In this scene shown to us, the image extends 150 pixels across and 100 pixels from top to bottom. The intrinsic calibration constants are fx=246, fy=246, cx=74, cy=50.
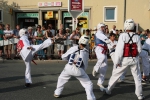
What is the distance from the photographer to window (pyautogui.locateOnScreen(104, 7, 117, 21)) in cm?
2120

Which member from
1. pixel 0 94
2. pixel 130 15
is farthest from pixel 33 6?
pixel 0 94

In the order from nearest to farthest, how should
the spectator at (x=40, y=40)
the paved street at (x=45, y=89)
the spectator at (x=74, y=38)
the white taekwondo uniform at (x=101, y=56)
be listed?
the paved street at (x=45, y=89) → the white taekwondo uniform at (x=101, y=56) → the spectator at (x=74, y=38) → the spectator at (x=40, y=40)

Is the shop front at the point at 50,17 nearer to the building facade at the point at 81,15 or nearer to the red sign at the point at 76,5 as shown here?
the building facade at the point at 81,15

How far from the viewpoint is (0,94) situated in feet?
23.2

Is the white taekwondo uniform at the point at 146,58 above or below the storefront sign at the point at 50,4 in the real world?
below

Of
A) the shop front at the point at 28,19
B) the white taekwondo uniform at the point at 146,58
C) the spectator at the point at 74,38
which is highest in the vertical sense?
the shop front at the point at 28,19

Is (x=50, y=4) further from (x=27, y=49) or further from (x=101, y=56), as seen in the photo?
(x=101, y=56)

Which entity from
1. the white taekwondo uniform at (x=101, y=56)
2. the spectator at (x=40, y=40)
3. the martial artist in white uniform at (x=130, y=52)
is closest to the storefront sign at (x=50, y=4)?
the spectator at (x=40, y=40)

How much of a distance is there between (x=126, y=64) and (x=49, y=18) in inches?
670

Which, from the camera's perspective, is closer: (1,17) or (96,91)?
(96,91)

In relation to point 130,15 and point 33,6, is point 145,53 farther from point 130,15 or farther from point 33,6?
point 33,6

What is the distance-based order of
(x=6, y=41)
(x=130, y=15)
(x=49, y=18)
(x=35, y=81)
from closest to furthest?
(x=35, y=81) → (x=6, y=41) → (x=130, y=15) → (x=49, y=18)

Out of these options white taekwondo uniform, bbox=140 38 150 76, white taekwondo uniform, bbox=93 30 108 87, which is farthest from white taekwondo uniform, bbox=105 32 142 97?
white taekwondo uniform, bbox=140 38 150 76

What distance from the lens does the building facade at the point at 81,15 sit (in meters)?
20.7
